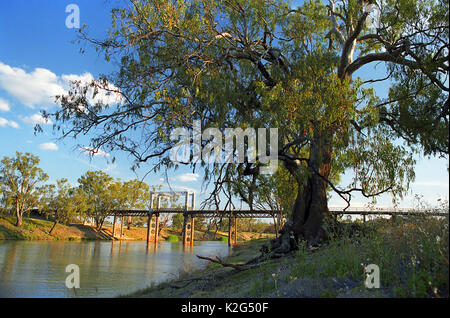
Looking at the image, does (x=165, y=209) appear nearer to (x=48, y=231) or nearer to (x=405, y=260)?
(x=48, y=231)

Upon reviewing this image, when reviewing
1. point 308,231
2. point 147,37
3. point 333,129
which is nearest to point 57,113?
point 147,37

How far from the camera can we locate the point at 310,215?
9.79 metres

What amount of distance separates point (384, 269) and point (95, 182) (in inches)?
1964

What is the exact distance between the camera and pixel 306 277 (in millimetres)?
5219

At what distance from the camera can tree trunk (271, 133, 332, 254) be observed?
30.7ft

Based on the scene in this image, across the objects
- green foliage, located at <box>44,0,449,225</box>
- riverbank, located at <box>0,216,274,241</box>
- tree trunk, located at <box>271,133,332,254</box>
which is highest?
green foliage, located at <box>44,0,449,225</box>

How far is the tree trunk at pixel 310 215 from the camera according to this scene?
9.37 meters
